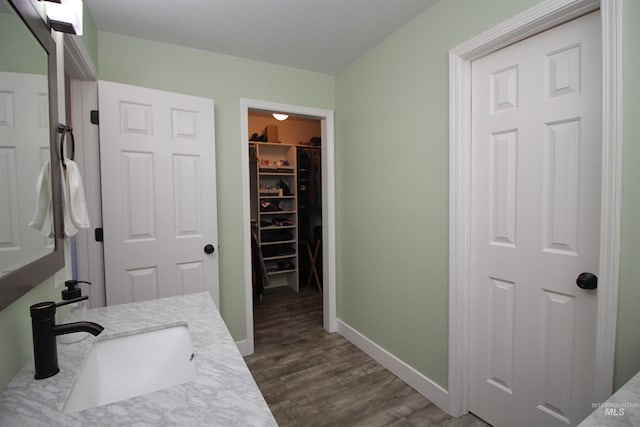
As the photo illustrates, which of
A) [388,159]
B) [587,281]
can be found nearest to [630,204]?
[587,281]

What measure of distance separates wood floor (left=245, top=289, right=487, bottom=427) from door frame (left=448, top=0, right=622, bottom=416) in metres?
0.29

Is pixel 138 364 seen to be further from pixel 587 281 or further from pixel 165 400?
pixel 587 281

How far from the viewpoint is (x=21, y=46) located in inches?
32.0

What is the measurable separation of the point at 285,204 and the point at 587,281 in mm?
3562

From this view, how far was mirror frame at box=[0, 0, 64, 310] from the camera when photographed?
0.72m

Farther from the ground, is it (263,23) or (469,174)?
(263,23)

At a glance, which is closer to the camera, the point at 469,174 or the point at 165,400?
the point at 165,400

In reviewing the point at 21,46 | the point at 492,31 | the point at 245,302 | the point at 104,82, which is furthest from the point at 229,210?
the point at 492,31

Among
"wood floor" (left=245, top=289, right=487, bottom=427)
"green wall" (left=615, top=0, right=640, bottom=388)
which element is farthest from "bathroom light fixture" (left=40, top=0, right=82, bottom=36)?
"wood floor" (left=245, top=289, right=487, bottom=427)

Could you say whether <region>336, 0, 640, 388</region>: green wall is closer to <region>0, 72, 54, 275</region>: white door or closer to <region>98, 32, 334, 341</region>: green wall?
<region>98, 32, 334, 341</region>: green wall

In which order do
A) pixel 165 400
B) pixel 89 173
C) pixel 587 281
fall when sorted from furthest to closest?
pixel 89 173 → pixel 587 281 → pixel 165 400

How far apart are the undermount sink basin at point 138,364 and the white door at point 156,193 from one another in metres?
1.10

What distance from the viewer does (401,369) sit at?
2094mm

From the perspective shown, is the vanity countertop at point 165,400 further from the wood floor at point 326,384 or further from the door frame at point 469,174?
the door frame at point 469,174
